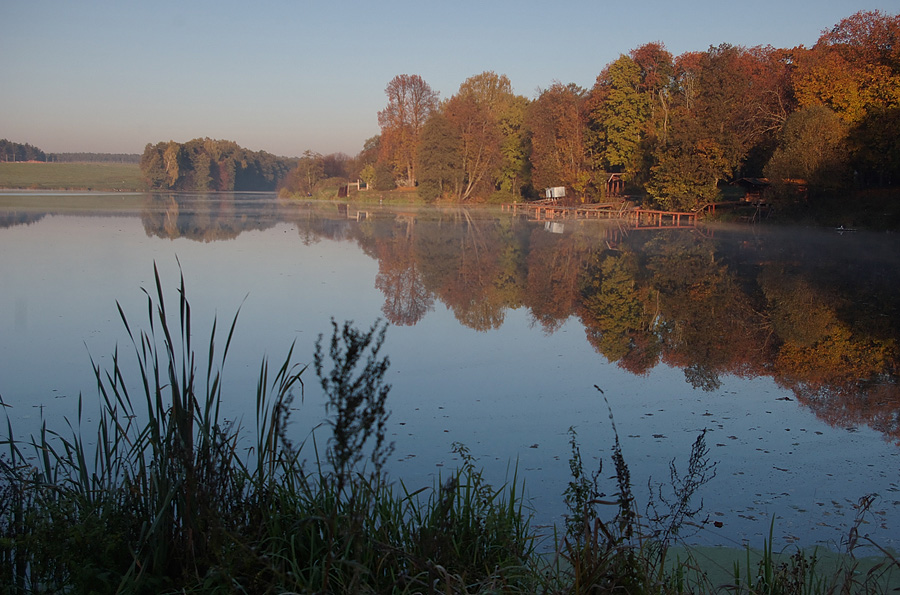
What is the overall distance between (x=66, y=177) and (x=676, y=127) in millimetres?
80964

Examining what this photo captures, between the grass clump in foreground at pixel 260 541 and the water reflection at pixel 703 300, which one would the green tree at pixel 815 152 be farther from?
the grass clump in foreground at pixel 260 541

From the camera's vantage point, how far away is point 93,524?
9.21 feet

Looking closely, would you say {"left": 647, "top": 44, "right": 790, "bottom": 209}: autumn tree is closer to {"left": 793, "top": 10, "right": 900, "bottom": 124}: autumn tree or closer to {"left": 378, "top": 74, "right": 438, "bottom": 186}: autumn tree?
{"left": 793, "top": 10, "right": 900, "bottom": 124}: autumn tree

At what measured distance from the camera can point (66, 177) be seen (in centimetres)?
8994

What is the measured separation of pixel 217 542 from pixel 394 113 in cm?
6335

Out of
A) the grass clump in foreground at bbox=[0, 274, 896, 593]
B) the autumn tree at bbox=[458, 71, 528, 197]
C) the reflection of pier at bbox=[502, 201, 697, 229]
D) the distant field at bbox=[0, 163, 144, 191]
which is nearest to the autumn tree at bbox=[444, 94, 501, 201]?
the autumn tree at bbox=[458, 71, 528, 197]

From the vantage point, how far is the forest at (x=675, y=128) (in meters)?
29.0

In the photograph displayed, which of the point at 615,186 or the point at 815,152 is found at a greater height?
the point at 815,152

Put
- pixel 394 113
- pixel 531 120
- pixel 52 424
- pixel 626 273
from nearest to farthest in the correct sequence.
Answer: pixel 52 424
pixel 626 273
pixel 531 120
pixel 394 113

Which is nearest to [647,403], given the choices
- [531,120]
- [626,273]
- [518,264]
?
[626,273]

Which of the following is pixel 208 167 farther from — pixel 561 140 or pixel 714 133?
pixel 714 133

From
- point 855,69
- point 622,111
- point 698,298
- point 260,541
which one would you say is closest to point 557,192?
point 622,111

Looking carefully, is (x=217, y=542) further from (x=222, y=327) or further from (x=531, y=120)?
(x=531, y=120)

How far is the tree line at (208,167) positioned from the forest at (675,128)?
35884 mm
